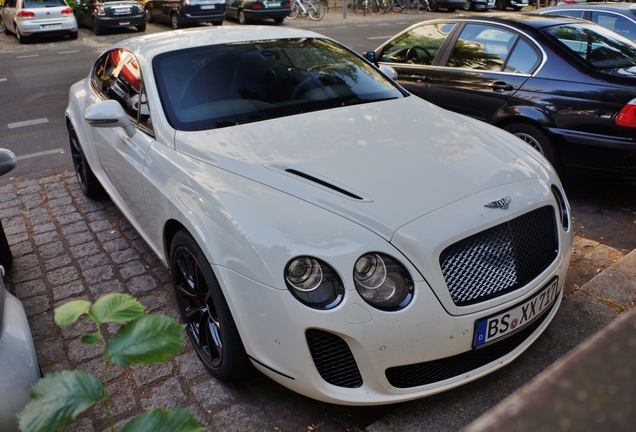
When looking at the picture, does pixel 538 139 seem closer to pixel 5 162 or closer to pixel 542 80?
pixel 542 80

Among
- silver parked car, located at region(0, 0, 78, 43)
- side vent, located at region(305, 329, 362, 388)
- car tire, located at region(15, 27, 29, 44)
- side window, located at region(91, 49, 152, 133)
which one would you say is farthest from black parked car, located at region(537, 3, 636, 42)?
car tire, located at region(15, 27, 29, 44)

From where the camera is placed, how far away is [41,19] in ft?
56.2

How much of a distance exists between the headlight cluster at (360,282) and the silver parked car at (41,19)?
17583 millimetres

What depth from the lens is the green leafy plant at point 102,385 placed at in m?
1.13

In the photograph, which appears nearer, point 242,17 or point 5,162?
point 5,162

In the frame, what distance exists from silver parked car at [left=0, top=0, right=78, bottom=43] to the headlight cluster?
17.6 m

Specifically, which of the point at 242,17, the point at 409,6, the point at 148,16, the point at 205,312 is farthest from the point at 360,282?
the point at 409,6

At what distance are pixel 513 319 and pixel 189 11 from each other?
18.1 metres

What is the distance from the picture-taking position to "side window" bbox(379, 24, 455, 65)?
6180 millimetres

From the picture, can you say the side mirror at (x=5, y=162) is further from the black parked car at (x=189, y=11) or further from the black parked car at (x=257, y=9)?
the black parked car at (x=257, y=9)

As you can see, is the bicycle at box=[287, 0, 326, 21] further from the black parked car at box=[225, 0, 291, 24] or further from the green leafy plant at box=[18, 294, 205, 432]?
the green leafy plant at box=[18, 294, 205, 432]

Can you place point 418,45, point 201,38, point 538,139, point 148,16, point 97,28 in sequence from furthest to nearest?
point 148,16 → point 97,28 → point 418,45 → point 538,139 → point 201,38

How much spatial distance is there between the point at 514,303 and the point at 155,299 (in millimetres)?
2258

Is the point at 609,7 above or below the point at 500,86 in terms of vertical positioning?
above
